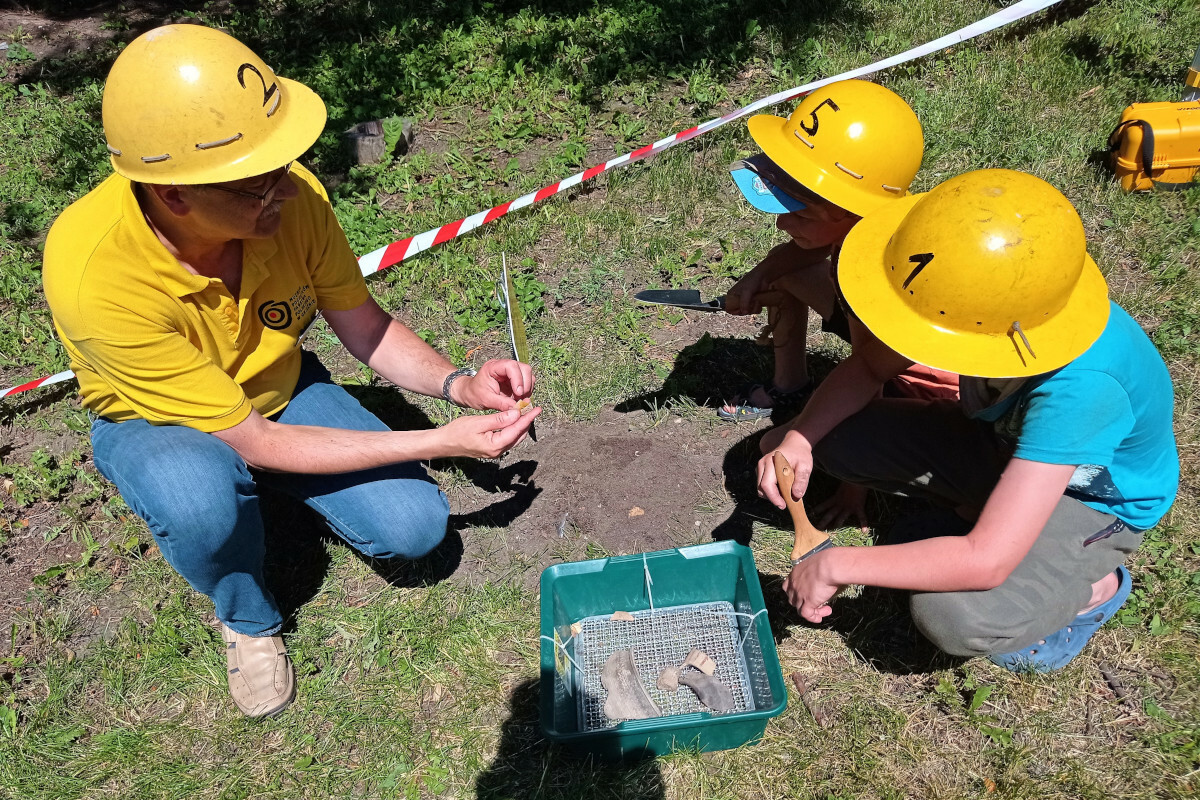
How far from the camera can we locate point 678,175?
479 cm

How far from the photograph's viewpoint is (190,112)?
2.05 metres

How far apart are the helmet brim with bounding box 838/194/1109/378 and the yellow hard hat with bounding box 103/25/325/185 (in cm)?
151

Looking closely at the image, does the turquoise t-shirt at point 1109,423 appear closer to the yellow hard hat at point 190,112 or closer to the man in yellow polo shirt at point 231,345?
the man in yellow polo shirt at point 231,345

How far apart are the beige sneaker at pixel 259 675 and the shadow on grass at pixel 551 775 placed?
2.47ft

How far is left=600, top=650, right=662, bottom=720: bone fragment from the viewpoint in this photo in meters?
2.62

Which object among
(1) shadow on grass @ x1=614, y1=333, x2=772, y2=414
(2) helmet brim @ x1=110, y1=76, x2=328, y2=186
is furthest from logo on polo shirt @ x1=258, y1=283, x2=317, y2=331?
(1) shadow on grass @ x1=614, y1=333, x2=772, y2=414

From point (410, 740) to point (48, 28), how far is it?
23.6ft

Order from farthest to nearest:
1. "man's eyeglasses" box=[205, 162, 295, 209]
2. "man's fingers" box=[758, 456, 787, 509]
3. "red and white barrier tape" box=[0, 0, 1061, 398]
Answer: "red and white barrier tape" box=[0, 0, 1061, 398], "man's fingers" box=[758, 456, 787, 509], "man's eyeglasses" box=[205, 162, 295, 209]

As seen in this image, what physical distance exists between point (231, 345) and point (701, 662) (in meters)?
1.82

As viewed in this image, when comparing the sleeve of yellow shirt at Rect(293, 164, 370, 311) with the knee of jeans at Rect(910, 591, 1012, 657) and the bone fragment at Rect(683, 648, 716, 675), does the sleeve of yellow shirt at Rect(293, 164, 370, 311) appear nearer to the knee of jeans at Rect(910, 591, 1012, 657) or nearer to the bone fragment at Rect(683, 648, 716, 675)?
the bone fragment at Rect(683, 648, 716, 675)

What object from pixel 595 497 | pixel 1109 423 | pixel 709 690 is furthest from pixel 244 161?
pixel 1109 423

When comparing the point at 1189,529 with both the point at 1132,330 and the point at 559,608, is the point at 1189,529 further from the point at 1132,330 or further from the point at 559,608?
the point at 559,608

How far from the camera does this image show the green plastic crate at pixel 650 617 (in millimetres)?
2357

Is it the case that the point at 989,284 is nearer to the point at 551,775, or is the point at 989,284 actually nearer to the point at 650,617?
the point at 650,617
